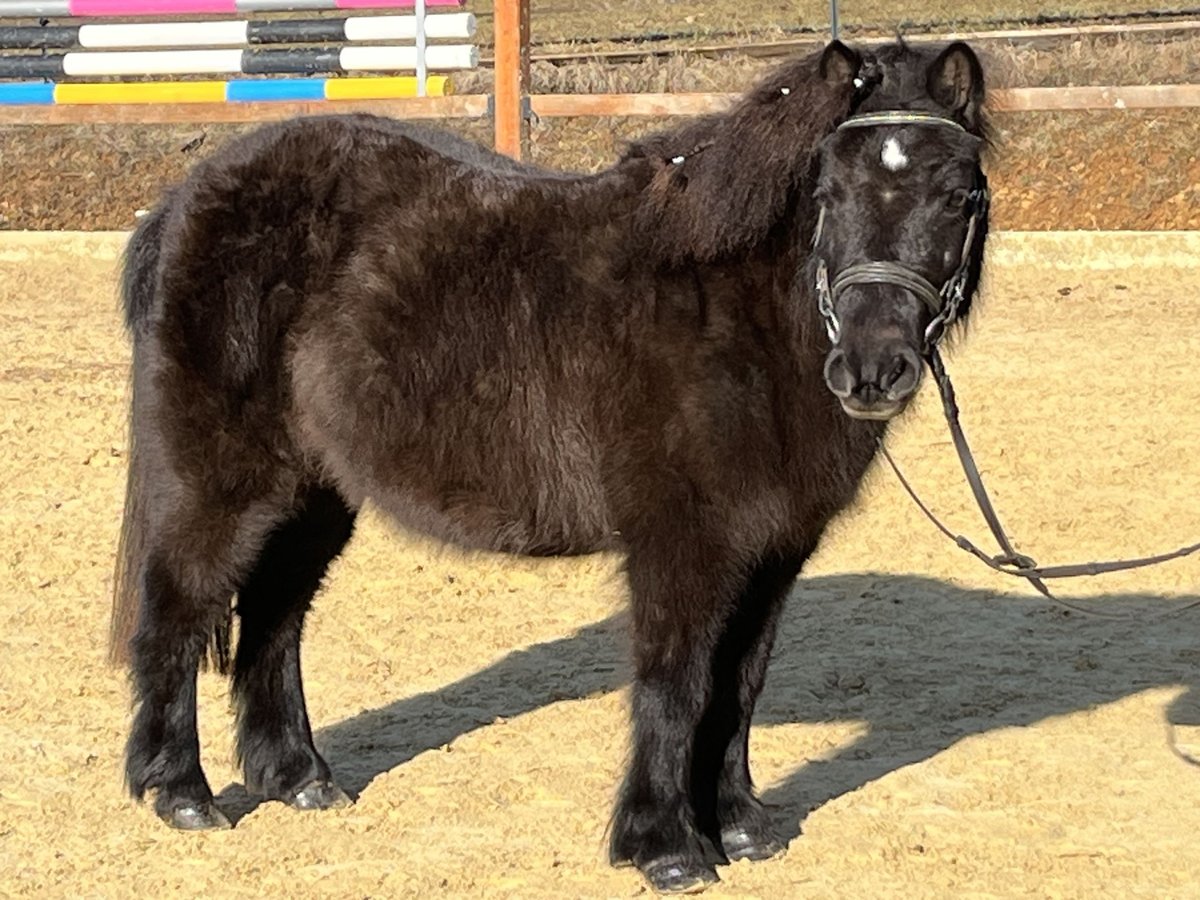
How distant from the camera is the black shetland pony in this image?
406 cm

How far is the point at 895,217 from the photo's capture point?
13.0ft

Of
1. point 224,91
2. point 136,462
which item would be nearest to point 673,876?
point 136,462

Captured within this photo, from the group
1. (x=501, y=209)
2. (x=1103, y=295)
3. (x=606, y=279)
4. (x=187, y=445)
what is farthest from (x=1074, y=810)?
(x=1103, y=295)

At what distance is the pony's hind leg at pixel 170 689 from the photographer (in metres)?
→ 4.79

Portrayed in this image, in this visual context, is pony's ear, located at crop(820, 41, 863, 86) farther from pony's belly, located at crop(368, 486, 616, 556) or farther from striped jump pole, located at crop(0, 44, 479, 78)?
striped jump pole, located at crop(0, 44, 479, 78)

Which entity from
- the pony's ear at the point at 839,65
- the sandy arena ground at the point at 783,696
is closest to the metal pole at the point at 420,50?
the sandy arena ground at the point at 783,696

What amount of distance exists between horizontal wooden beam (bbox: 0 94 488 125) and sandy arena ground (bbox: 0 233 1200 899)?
226 cm

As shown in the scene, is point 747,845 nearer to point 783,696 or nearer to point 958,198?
point 783,696

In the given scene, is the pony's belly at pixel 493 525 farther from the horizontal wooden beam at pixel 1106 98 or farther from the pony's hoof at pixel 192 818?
the horizontal wooden beam at pixel 1106 98

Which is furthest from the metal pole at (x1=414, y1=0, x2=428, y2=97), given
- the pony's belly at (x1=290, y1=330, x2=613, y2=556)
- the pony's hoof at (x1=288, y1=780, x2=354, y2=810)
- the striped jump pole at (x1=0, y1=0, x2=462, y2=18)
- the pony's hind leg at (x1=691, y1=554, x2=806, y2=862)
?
the pony's hind leg at (x1=691, y1=554, x2=806, y2=862)

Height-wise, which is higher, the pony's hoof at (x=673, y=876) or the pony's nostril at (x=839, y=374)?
the pony's nostril at (x=839, y=374)

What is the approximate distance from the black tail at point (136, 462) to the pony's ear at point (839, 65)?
1.95m

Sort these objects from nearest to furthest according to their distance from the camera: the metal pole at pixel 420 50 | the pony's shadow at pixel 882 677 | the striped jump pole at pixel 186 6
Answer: the pony's shadow at pixel 882 677 < the metal pole at pixel 420 50 < the striped jump pole at pixel 186 6

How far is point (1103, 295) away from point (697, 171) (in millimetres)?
6816
